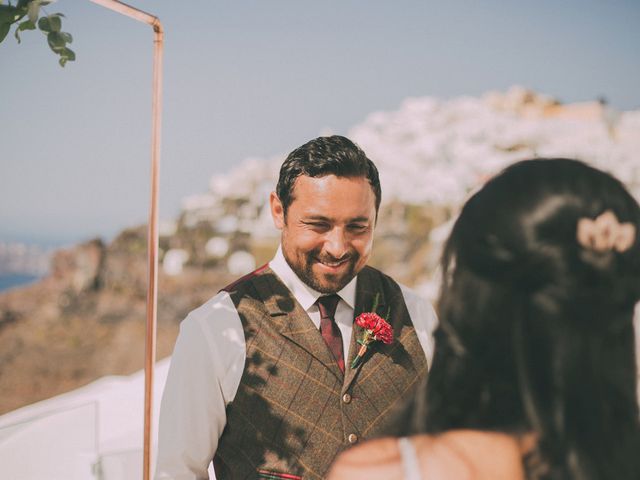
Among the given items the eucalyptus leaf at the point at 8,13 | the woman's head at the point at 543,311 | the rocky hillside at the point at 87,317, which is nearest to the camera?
the woman's head at the point at 543,311

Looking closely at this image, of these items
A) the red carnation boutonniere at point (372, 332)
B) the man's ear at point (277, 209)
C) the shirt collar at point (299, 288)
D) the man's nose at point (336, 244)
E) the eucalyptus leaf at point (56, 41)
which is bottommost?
the red carnation boutonniere at point (372, 332)

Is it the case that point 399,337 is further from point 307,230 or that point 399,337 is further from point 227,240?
point 227,240

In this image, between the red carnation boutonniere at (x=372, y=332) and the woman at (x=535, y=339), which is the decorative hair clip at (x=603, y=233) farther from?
the red carnation boutonniere at (x=372, y=332)

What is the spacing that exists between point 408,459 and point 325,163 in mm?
1255

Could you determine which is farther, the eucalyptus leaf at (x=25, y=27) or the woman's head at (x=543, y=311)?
the eucalyptus leaf at (x=25, y=27)

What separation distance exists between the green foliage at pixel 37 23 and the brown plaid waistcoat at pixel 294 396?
3.17ft

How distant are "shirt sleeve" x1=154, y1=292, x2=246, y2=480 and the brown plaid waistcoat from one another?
0.04 m

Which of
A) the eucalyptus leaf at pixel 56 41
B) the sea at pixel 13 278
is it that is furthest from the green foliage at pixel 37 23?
the sea at pixel 13 278

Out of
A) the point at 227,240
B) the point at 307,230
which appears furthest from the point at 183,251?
the point at 307,230

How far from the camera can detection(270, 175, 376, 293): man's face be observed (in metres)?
2.06

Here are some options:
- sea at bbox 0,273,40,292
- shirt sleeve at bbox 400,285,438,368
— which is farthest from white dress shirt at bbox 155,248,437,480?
sea at bbox 0,273,40,292

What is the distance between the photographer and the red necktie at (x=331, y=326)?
204 centimetres

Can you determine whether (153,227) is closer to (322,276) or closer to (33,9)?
(322,276)

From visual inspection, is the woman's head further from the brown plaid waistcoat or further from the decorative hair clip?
the brown plaid waistcoat
